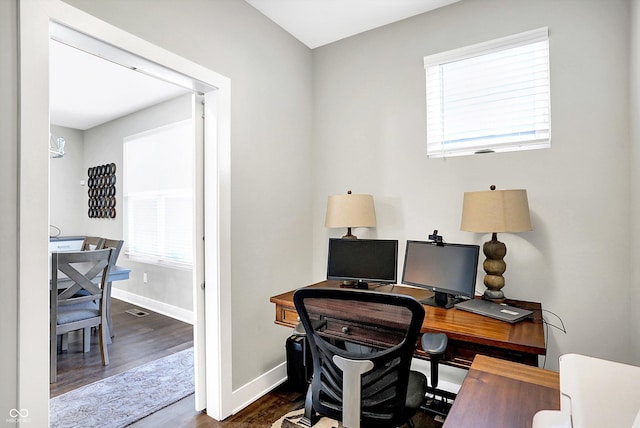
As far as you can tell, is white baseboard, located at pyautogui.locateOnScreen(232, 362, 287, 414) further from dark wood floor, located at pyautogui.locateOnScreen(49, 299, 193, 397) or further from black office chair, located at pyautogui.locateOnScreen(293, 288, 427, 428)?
dark wood floor, located at pyautogui.locateOnScreen(49, 299, 193, 397)

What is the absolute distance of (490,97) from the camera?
221 centimetres

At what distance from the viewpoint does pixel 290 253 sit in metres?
2.70

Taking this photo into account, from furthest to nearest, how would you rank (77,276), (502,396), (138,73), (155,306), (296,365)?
(155,306) → (138,73) → (77,276) → (296,365) → (502,396)

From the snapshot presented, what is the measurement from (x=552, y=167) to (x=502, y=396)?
154cm

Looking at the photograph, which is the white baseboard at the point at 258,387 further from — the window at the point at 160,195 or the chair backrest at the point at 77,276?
the window at the point at 160,195

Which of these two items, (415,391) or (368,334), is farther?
(415,391)

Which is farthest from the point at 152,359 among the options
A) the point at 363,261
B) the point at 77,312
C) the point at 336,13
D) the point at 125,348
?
the point at 336,13

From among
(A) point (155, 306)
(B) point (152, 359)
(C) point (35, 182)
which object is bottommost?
(B) point (152, 359)

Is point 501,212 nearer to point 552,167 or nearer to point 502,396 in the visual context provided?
point 552,167

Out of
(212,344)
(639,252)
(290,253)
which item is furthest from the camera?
(290,253)

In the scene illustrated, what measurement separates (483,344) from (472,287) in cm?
41

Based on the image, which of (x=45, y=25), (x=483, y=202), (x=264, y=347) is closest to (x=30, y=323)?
(x=45, y=25)

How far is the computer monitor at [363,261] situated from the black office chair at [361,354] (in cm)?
84

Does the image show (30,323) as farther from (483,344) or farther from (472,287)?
(472,287)
